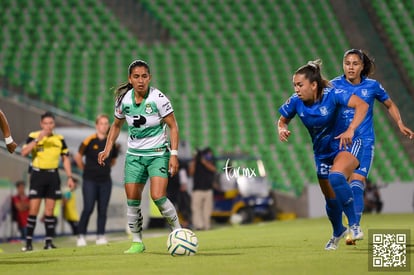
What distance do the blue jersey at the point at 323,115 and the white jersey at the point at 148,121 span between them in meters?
1.32

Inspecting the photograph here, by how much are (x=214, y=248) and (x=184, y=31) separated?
2285cm

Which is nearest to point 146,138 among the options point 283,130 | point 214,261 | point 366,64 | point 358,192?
point 283,130

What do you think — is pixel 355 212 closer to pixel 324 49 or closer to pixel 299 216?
pixel 299 216

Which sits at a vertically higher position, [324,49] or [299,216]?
[324,49]

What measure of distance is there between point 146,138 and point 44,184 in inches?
189

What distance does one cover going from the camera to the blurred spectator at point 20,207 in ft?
59.8

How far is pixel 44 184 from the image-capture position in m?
14.2

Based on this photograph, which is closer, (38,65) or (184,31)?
(38,65)

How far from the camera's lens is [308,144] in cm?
2895

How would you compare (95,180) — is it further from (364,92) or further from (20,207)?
(364,92)

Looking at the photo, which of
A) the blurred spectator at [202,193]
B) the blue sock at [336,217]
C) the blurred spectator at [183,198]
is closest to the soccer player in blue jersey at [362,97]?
the blue sock at [336,217]

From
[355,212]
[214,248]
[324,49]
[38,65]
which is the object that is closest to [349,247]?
[355,212]

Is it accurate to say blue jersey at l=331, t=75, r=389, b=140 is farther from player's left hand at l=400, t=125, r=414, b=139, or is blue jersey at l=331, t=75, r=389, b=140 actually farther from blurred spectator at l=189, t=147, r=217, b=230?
blurred spectator at l=189, t=147, r=217, b=230

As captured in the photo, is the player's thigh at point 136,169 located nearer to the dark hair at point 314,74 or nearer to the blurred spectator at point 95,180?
the dark hair at point 314,74
